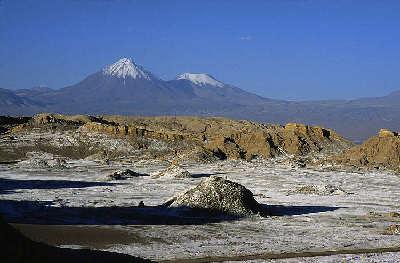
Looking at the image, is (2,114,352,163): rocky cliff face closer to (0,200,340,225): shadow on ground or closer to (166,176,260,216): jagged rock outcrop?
(166,176,260,216): jagged rock outcrop

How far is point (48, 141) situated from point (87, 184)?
1349 inches

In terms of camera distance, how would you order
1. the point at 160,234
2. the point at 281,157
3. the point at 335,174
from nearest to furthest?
1. the point at 160,234
2. the point at 335,174
3. the point at 281,157

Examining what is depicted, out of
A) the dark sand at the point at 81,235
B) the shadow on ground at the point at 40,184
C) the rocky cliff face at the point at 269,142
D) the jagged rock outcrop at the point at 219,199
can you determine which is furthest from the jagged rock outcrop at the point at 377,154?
the dark sand at the point at 81,235

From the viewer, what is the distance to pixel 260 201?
4203 cm

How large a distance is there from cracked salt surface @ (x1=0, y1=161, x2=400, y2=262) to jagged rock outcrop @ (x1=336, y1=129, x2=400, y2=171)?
8.85 meters

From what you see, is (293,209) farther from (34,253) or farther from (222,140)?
(222,140)

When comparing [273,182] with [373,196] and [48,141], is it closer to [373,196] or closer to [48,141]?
[373,196]

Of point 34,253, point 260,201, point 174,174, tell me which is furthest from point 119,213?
point 174,174

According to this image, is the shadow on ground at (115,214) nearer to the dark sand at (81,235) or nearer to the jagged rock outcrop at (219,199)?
the jagged rock outcrop at (219,199)

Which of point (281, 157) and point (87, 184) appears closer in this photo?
point (87, 184)

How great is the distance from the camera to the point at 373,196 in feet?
151

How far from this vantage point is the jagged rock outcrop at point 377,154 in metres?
73.9

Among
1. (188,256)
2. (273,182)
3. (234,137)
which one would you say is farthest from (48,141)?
(188,256)

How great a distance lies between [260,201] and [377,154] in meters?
38.4
